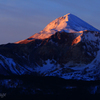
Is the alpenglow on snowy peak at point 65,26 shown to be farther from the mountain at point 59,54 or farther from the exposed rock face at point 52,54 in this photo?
the exposed rock face at point 52,54

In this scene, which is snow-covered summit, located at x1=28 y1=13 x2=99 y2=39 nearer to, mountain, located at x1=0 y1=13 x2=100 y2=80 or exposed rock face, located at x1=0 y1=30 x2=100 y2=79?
mountain, located at x1=0 y1=13 x2=100 y2=80

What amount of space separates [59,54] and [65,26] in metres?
12.4

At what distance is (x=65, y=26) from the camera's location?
135375mm

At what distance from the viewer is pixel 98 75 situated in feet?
401

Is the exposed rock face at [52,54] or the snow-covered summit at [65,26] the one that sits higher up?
the snow-covered summit at [65,26]

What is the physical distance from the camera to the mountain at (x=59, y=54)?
12119 centimetres

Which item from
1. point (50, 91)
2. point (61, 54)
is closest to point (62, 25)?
point (61, 54)

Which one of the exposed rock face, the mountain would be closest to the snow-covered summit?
the mountain

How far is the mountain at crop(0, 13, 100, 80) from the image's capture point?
121 metres

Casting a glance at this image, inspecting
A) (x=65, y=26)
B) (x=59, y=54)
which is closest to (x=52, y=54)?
(x=59, y=54)

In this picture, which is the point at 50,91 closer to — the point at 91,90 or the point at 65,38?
the point at 91,90

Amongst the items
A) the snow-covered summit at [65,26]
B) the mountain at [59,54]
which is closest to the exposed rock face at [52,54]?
the mountain at [59,54]

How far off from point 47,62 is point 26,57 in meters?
7.46

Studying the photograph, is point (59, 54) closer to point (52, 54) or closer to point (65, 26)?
point (52, 54)
